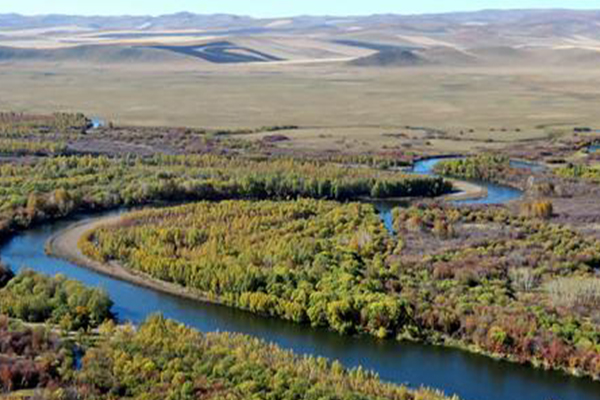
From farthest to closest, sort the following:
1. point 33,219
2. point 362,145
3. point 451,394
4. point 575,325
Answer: point 362,145, point 33,219, point 575,325, point 451,394

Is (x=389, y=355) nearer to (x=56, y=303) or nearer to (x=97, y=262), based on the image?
(x=56, y=303)

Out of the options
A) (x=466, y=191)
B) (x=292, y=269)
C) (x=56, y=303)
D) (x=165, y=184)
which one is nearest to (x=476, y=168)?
(x=466, y=191)

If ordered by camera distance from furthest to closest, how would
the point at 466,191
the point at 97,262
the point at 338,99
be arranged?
the point at 338,99 → the point at 466,191 → the point at 97,262

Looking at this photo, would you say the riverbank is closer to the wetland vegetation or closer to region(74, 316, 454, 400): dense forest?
the wetland vegetation

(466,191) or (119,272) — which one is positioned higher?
(119,272)

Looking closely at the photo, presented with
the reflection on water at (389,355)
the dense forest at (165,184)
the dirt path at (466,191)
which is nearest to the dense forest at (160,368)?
the reflection on water at (389,355)

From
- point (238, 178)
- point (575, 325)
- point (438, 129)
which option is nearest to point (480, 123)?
point (438, 129)

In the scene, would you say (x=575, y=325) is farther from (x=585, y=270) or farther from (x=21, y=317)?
(x=21, y=317)

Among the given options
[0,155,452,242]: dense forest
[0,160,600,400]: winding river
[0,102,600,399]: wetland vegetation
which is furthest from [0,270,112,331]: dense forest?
[0,155,452,242]: dense forest
